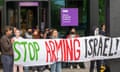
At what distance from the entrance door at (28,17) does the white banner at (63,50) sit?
7021mm

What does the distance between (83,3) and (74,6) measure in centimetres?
43

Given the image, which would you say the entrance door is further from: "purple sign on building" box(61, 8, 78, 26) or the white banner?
the white banner

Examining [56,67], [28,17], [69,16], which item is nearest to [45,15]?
[28,17]

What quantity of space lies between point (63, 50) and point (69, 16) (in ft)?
20.6

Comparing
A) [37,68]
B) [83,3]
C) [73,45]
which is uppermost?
[83,3]

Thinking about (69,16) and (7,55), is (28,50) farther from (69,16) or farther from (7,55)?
(69,16)

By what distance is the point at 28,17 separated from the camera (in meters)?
20.6

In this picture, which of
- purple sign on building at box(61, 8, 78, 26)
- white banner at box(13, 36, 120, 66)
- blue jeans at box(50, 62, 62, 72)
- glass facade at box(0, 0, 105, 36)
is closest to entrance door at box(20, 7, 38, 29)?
glass facade at box(0, 0, 105, 36)

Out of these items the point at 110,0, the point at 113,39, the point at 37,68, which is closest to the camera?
the point at 110,0

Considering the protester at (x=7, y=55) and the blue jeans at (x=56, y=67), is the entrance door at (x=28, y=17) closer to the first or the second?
the blue jeans at (x=56, y=67)

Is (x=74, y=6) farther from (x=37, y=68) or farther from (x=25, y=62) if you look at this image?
(x=25, y=62)

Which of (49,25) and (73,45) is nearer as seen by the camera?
(73,45)

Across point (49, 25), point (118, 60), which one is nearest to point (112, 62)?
point (118, 60)

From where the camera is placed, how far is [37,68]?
16.5 meters
